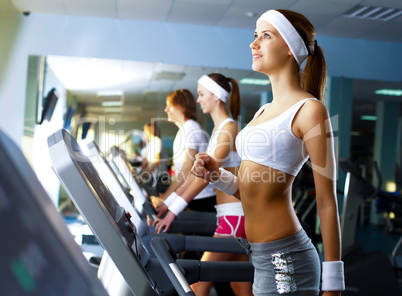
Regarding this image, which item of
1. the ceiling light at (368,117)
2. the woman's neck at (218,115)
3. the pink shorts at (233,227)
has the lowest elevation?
the pink shorts at (233,227)

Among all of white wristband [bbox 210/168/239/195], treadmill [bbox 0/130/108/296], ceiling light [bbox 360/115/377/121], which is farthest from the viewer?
ceiling light [bbox 360/115/377/121]

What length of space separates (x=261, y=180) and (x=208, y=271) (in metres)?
0.42

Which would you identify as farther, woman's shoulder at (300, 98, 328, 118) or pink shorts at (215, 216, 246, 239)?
pink shorts at (215, 216, 246, 239)

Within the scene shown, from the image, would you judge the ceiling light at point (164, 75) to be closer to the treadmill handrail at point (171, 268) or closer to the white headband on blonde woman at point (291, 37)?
the white headband on blonde woman at point (291, 37)

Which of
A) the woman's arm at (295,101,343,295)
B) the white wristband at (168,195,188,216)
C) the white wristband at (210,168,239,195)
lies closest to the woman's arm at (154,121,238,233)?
the white wristband at (168,195,188,216)

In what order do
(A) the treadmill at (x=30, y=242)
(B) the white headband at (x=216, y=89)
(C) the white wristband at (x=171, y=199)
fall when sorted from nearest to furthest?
(A) the treadmill at (x=30, y=242), (C) the white wristband at (x=171, y=199), (B) the white headband at (x=216, y=89)

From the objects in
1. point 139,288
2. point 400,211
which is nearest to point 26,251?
point 139,288

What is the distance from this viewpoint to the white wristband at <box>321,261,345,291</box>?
3.43 ft

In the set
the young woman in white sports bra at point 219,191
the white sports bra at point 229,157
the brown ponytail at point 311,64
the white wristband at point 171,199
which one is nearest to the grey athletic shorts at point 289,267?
the brown ponytail at point 311,64

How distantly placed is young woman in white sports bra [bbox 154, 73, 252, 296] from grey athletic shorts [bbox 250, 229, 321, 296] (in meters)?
0.70

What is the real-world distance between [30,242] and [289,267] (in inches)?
36.2

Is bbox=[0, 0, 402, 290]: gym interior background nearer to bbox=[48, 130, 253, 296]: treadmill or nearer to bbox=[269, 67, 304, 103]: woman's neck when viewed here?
bbox=[269, 67, 304, 103]: woman's neck

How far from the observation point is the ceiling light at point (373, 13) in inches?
188

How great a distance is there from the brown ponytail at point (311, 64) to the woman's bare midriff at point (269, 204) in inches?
10.5
